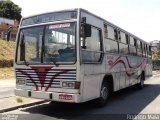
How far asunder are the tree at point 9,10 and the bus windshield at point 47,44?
8672 centimetres

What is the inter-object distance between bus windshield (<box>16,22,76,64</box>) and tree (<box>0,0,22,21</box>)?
8672 centimetres

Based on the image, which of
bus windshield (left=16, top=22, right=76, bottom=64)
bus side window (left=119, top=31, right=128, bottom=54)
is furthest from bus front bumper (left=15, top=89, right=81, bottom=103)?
bus side window (left=119, top=31, right=128, bottom=54)

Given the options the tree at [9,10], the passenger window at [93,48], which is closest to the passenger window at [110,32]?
the passenger window at [93,48]

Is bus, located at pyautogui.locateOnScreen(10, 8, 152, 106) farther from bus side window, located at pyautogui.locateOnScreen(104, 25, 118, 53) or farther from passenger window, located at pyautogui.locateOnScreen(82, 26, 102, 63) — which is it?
bus side window, located at pyautogui.locateOnScreen(104, 25, 118, 53)

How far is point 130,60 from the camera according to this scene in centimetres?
1530

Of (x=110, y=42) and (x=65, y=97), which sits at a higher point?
(x=110, y=42)

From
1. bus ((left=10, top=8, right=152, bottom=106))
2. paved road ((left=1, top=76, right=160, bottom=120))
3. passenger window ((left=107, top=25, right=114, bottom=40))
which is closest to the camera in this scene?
bus ((left=10, top=8, right=152, bottom=106))

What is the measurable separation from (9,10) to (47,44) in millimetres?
88990

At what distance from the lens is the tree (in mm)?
93562

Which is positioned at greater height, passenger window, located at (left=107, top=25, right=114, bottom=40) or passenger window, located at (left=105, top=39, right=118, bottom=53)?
passenger window, located at (left=107, top=25, right=114, bottom=40)

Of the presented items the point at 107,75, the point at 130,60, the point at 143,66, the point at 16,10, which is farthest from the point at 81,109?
the point at 16,10

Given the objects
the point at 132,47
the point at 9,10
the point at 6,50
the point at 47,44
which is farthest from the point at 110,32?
the point at 9,10

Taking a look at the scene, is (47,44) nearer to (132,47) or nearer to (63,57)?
(63,57)

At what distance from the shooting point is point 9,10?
95062 mm
